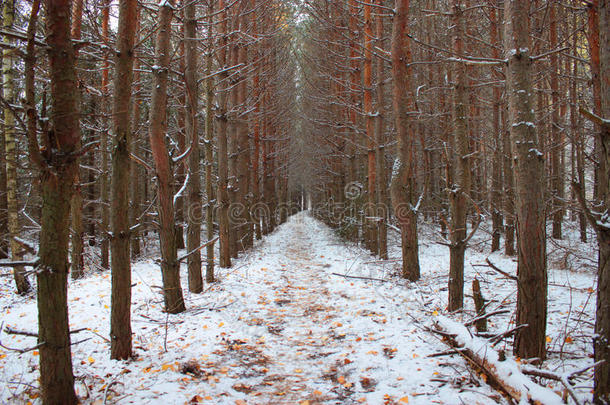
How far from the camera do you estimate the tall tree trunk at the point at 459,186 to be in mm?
5785

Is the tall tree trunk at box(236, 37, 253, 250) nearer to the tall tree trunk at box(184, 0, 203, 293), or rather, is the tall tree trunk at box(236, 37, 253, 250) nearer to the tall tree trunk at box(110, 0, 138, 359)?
the tall tree trunk at box(184, 0, 203, 293)

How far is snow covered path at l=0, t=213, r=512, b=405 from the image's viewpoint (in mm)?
3461

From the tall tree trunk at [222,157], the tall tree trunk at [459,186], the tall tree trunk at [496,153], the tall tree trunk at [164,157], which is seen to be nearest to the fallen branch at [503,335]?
the tall tree trunk at [459,186]

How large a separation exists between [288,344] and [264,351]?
0.40 m

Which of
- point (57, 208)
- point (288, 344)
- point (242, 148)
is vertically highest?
point (242, 148)

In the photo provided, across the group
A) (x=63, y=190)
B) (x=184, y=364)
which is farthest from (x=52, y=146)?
(x=184, y=364)

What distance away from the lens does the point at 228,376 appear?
3930mm

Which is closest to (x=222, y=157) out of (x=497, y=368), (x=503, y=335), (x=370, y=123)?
(x=370, y=123)

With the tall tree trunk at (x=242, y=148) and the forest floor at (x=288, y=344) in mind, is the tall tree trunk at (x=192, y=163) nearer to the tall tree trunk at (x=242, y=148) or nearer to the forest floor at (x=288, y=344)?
the forest floor at (x=288, y=344)

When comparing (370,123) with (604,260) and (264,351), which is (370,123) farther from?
(604,260)

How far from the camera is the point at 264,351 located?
15.3 ft

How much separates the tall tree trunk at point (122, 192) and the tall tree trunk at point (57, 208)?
38.0 inches

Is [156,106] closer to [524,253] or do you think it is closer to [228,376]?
[228,376]

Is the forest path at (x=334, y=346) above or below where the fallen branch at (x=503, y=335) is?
below
